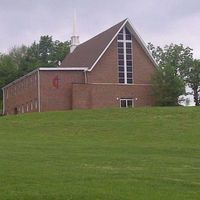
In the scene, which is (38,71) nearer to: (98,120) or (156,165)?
(98,120)

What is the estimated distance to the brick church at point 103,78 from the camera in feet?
185

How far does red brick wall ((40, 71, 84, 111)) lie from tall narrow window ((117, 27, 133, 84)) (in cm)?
494

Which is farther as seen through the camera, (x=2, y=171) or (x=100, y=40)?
(x=100, y=40)

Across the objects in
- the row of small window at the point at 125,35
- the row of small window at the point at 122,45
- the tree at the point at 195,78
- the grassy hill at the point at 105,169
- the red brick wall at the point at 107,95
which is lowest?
the grassy hill at the point at 105,169

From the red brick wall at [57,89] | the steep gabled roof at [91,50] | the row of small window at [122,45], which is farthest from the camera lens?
the row of small window at [122,45]

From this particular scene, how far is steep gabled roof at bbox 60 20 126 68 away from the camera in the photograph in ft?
188

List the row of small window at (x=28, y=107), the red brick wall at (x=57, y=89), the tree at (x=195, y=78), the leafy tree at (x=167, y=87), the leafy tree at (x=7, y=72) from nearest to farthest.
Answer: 1. the red brick wall at (x=57, y=89)
2. the leafy tree at (x=167, y=87)
3. the row of small window at (x=28, y=107)
4. the tree at (x=195, y=78)
5. the leafy tree at (x=7, y=72)

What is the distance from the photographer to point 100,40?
5988cm

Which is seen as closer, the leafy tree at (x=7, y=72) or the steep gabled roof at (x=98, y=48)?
the steep gabled roof at (x=98, y=48)

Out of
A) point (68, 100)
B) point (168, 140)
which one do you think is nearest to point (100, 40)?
point (68, 100)

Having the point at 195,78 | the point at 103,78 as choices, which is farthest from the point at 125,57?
the point at 195,78

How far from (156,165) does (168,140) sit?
12.9m

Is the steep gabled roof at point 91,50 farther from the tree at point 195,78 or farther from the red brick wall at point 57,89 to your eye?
the tree at point 195,78

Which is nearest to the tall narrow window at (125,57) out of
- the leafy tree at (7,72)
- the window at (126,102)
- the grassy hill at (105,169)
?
the window at (126,102)
